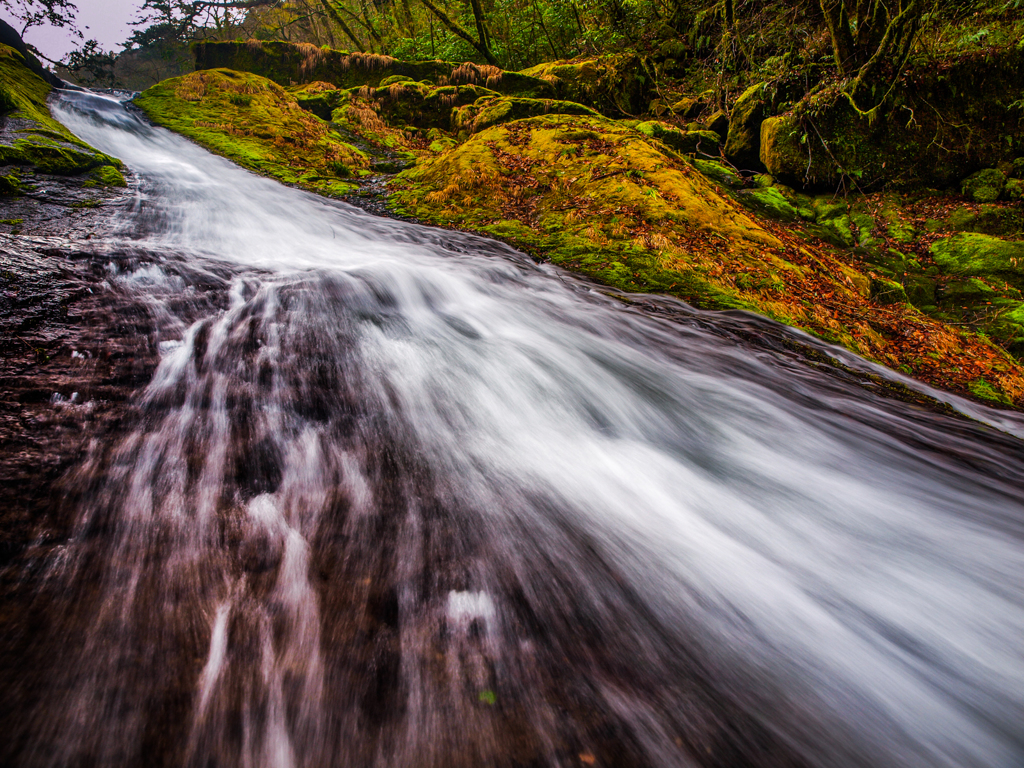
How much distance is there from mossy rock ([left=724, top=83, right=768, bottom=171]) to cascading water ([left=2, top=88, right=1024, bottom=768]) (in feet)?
25.4

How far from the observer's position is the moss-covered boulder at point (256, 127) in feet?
26.4

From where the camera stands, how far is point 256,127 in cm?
909

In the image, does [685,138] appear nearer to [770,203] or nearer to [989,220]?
[770,203]

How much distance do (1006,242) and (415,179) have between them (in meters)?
9.41

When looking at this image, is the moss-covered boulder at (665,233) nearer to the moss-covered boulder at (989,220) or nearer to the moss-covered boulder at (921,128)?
the moss-covered boulder at (921,128)

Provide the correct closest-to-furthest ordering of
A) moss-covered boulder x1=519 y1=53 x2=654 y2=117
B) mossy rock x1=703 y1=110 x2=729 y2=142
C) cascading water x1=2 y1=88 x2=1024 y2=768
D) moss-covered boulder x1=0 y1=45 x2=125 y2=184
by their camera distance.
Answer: cascading water x1=2 y1=88 x2=1024 y2=768, moss-covered boulder x1=0 y1=45 x2=125 y2=184, mossy rock x1=703 y1=110 x2=729 y2=142, moss-covered boulder x1=519 y1=53 x2=654 y2=117

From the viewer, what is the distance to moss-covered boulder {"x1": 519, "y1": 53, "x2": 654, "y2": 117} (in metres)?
11.4

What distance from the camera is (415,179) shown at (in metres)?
7.61

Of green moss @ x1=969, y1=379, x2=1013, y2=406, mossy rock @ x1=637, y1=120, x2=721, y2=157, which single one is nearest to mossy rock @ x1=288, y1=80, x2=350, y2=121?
mossy rock @ x1=637, y1=120, x2=721, y2=157

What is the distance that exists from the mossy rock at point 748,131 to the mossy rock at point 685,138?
364mm

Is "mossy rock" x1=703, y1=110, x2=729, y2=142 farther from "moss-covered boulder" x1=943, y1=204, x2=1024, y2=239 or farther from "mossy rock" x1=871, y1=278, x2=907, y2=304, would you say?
"mossy rock" x1=871, y1=278, x2=907, y2=304

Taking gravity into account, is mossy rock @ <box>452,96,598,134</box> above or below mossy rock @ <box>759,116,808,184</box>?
above

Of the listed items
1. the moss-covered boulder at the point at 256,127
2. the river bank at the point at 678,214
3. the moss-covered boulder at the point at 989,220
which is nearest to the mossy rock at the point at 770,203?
the river bank at the point at 678,214

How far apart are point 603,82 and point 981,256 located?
9.67 meters
